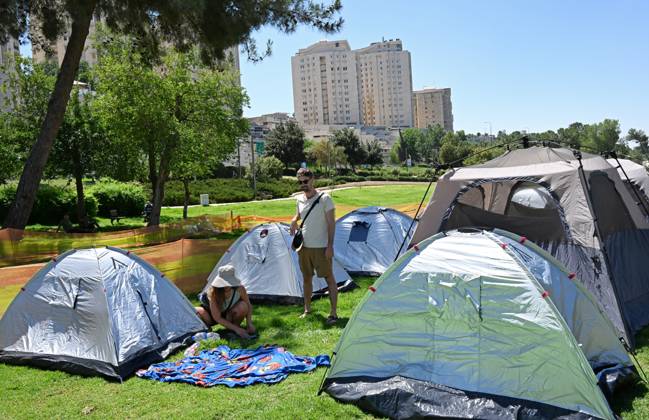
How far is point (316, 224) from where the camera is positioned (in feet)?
22.1

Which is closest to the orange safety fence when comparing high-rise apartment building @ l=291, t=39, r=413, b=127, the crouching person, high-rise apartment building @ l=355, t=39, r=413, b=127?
the crouching person

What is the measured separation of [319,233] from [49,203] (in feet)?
66.7

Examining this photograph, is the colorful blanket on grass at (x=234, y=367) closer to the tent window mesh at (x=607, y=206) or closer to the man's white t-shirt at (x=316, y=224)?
the man's white t-shirt at (x=316, y=224)

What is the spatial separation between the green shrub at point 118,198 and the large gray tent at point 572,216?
22662mm

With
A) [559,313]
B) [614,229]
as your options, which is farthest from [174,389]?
[614,229]

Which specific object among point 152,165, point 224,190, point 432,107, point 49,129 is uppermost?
point 432,107

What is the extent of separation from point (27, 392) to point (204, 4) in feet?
26.6

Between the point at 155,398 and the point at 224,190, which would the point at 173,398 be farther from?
the point at 224,190

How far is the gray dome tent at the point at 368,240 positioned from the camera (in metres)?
10.0

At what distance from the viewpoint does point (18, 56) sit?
20531 mm

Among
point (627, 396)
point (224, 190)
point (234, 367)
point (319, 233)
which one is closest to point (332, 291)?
point (319, 233)

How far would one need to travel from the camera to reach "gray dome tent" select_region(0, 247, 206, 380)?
556 centimetres

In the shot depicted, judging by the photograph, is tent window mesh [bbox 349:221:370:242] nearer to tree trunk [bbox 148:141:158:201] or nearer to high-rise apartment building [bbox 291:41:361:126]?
tree trunk [bbox 148:141:158:201]

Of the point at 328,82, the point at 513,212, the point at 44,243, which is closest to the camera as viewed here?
the point at 513,212
